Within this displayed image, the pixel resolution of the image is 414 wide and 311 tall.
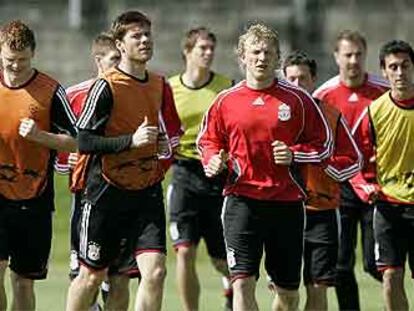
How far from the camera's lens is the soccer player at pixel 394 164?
11.9 m

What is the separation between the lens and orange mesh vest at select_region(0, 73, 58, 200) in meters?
10.9

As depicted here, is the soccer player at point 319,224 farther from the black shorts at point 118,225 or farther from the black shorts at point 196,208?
the black shorts at point 196,208

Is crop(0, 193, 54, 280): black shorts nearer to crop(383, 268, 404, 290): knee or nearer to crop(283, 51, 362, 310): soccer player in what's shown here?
crop(283, 51, 362, 310): soccer player

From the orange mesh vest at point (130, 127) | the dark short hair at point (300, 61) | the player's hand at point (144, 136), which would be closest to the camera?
the player's hand at point (144, 136)

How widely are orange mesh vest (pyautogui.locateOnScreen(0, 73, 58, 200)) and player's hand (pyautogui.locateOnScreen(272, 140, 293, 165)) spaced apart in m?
1.56

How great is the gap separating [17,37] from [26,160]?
2.81 ft

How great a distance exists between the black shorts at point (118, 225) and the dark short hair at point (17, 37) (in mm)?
1100

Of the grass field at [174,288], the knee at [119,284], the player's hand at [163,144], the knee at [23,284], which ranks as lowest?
the grass field at [174,288]

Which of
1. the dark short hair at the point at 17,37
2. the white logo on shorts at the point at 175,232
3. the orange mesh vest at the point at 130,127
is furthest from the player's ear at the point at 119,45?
the white logo on shorts at the point at 175,232


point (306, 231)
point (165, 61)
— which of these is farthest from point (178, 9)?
point (306, 231)

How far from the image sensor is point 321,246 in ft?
40.0

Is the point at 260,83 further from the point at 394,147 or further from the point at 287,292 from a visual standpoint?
the point at 394,147

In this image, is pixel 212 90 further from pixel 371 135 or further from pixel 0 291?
pixel 0 291

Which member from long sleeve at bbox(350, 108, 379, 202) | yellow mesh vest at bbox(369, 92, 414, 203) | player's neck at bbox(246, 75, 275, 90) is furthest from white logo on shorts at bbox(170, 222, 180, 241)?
player's neck at bbox(246, 75, 275, 90)
